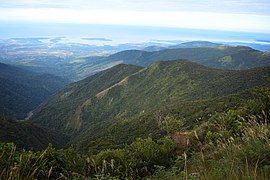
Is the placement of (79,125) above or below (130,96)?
below

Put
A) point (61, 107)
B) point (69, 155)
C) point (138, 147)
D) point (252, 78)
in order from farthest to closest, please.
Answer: point (61, 107) → point (252, 78) → point (138, 147) → point (69, 155)

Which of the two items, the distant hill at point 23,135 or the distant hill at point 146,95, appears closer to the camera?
the distant hill at point 23,135

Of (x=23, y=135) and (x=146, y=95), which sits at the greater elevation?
(x=146, y=95)

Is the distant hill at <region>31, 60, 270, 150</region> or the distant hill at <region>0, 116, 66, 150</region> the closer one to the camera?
the distant hill at <region>0, 116, 66, 150</region>

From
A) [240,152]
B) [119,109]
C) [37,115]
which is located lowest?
[37,115]

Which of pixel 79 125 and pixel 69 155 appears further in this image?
pixel 79 125

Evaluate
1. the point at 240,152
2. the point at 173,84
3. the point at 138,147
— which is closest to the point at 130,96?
the point at 173,84

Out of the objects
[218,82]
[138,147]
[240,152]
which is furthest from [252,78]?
[240,152]

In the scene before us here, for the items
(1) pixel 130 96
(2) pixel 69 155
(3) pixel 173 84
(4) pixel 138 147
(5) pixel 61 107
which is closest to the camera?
(2) pixel 69 155

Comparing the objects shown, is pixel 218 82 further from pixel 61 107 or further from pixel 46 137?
pixel 61 107

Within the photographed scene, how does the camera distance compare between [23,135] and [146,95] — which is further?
[146,95]
